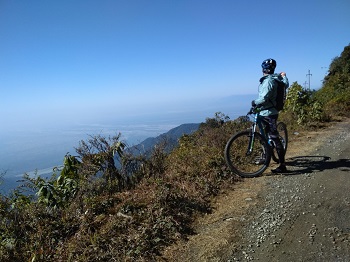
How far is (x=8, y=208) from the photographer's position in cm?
413

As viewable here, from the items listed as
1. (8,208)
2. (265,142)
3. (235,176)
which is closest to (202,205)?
(235,176)

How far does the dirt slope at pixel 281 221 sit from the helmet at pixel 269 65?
2.43m

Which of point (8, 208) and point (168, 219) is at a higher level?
point (8, 208)

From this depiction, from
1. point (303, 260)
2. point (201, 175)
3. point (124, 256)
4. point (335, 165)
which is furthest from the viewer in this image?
point (335, 165)

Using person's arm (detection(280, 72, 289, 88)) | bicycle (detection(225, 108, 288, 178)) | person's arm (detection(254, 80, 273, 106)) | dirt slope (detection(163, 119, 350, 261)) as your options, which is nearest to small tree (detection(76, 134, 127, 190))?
dirt slope (detection(163, 119, 350, 261))

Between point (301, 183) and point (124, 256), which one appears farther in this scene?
point (301, 183)

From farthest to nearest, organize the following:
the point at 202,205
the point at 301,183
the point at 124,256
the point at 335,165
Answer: the point at 335,165 → the point at 301,183 → the point at 202,205 → the point at 124,256

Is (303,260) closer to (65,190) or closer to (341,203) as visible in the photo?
(341,203)

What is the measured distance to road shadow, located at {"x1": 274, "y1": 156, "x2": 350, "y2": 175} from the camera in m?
6.01

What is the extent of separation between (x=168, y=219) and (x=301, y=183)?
10.1 feet

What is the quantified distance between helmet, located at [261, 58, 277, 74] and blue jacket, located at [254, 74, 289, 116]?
0.13 meters

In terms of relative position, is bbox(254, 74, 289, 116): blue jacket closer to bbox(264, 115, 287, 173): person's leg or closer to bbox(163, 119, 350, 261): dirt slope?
bbox(264, 115, 287, 173): person's leg

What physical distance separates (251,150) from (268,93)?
4.49ft

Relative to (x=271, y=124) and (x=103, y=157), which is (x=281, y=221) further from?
(x=103, y=157)
